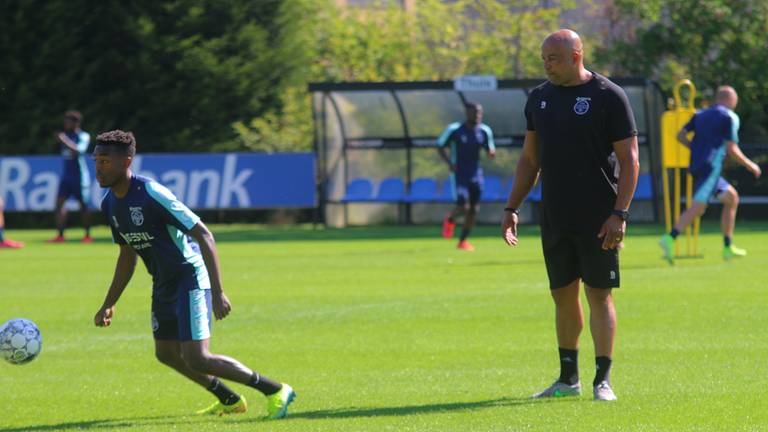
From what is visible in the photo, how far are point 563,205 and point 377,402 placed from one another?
1.61m

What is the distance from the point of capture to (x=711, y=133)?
59.8 ft

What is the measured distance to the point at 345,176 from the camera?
32.2 meters

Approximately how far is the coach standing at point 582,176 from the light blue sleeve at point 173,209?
2.05 meters

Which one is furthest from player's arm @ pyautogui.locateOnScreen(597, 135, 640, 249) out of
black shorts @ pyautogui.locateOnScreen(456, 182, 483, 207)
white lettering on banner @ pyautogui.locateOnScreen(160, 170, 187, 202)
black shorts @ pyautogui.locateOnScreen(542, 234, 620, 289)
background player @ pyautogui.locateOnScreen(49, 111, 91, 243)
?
white lettering on banner @ pyautogui.locateOnScreen(160, 170, 187, 202)

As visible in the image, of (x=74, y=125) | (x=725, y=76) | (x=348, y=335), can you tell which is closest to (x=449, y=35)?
(x=725, y=76)

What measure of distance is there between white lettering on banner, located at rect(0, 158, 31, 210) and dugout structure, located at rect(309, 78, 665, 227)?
20.4 feet

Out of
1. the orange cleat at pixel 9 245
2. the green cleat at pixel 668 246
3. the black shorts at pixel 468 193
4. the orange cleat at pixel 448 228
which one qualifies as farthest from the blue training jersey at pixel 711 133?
the orange cleat at pixel 9 245

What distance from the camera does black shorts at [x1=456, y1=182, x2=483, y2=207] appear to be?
2297 cm

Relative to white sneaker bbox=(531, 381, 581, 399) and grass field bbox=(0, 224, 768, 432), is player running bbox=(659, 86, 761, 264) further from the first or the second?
white sneaker bbox=(531, 381, 581, 399)

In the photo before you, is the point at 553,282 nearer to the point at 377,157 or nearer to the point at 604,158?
the point at 604,158

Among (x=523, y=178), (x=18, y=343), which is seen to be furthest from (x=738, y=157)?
(x=18, y=343)

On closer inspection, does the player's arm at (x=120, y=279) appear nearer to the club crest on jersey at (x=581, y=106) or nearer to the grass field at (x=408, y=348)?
the grass field at (x=408, y=348)

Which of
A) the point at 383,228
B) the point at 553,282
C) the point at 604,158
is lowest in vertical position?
the point at 383,228

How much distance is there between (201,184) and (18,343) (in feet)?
76.5
